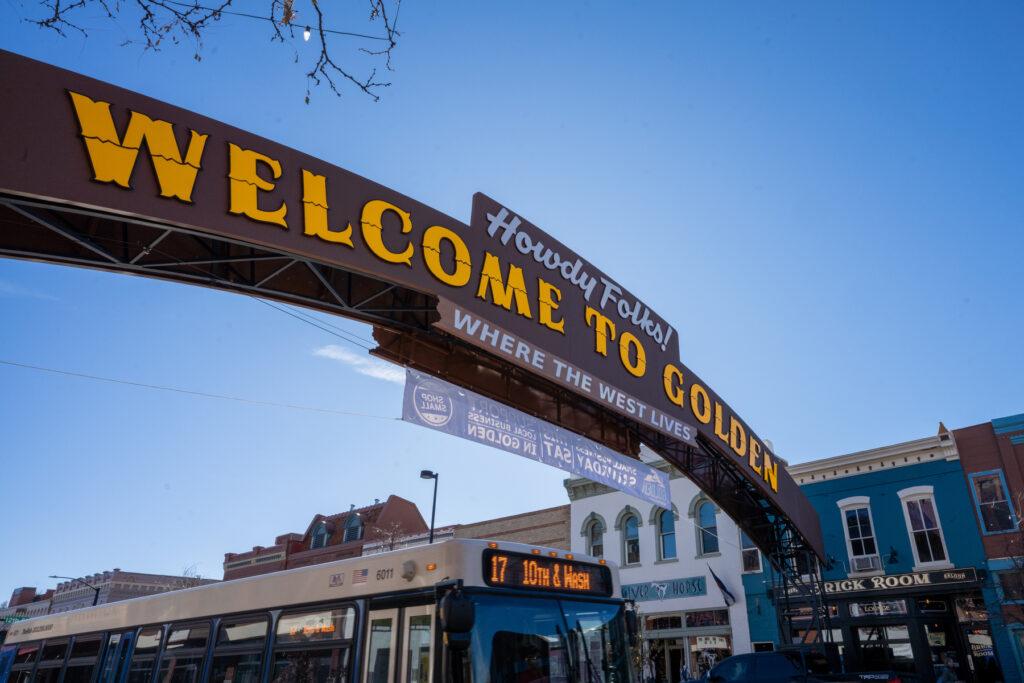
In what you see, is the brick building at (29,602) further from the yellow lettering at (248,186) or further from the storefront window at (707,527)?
the yellow lettering at (248,186)

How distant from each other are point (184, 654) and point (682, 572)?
19628 millimetres

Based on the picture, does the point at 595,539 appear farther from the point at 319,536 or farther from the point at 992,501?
the point at 319,536

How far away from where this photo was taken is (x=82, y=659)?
394 inches

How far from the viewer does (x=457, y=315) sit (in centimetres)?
898

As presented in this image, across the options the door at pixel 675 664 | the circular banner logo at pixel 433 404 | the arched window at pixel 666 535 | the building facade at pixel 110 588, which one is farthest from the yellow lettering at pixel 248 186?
the building facade at pixel 110 588

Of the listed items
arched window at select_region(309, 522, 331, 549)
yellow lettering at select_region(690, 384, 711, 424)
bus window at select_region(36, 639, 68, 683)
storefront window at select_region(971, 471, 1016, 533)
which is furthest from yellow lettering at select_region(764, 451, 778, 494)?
arched window at select_region(309, 522, 331, 549)

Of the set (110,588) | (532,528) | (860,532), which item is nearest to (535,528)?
(532,528)

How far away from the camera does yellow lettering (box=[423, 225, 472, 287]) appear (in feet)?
29.3

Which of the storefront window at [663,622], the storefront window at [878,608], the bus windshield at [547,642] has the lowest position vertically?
the bus windshield at [547,642]

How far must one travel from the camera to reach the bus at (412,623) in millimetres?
5953

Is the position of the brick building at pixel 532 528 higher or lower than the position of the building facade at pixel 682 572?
higher

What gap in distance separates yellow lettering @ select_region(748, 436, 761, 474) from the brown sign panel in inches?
98.7

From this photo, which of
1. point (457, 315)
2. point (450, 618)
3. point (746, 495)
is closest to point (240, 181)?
point (457, 315)

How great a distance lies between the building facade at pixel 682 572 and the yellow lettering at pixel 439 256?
15.5 m
